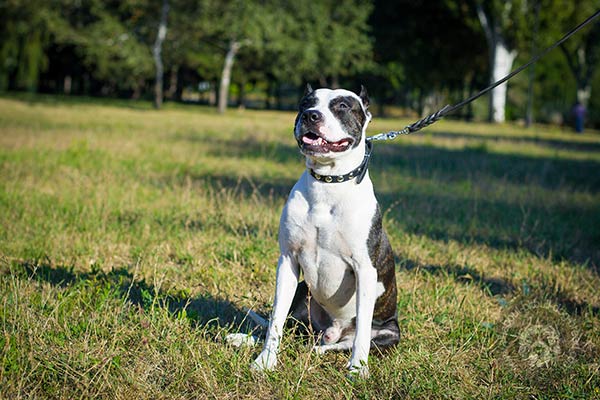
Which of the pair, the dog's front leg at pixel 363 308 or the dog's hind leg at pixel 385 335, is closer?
the dog's front leg at pixel 363 308

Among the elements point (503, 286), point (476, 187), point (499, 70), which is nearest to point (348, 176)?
point (503, 286)

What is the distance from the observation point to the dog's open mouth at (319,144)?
10.2 feet

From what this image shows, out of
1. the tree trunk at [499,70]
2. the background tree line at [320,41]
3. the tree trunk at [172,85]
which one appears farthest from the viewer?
the tree trunk at [172,85]

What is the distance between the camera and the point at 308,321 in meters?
3.78

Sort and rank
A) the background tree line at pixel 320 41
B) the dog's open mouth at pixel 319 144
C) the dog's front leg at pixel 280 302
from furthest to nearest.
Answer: the background tree line at pixel 320 41 → the dog's front leg at pixel 280 302 → the dog's open mouth at pixel 319 144

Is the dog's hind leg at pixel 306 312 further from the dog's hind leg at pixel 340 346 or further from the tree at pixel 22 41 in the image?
the tree at pixel 22 41

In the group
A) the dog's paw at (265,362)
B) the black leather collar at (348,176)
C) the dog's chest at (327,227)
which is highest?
the black leather collar at (348,176)

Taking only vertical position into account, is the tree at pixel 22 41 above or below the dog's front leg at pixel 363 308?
above

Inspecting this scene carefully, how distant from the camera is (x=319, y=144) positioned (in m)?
3.10

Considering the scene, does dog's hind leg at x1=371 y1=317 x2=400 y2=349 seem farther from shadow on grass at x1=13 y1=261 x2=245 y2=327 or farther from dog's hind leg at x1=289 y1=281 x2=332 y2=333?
shadow on grass at x1=13 y1=261 x2=245 y2=327

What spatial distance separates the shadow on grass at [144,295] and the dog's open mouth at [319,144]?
131 cm

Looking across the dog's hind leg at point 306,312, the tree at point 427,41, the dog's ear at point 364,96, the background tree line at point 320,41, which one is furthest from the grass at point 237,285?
the tree at point 427,41

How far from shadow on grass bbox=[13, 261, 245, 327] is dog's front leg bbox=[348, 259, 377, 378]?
89 cm

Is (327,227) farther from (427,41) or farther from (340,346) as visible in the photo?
(427,41)
